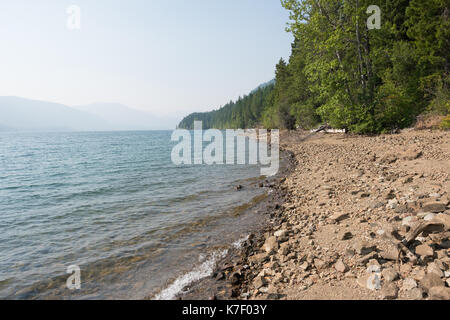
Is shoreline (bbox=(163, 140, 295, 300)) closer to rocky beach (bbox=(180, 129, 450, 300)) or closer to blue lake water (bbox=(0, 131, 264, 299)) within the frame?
rocky beach (bbox=(180, 129, 450, 300))

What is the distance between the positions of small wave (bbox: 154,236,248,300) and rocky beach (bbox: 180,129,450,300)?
0.23m

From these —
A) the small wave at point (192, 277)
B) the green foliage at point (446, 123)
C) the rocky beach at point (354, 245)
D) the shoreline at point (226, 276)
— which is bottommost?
the small wave at point (192, 277)

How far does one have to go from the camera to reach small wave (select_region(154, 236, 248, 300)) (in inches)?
210

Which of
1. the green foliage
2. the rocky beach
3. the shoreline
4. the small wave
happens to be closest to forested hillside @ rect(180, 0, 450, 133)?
the green foliage

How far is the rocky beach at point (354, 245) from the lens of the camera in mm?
4031

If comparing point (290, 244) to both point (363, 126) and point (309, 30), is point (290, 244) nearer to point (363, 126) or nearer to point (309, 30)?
point (363, 126)

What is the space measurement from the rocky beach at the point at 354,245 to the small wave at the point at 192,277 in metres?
0.23

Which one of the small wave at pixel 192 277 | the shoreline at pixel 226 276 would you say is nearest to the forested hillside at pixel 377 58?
the shoreline at pixel 226 276

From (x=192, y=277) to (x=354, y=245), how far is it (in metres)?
3.87

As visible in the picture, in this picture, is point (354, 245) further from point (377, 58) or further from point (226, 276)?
point (377, 58)

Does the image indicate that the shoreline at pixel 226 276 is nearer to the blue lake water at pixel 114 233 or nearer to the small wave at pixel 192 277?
the small wave at pixel 192 277

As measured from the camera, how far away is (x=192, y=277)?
585 cm

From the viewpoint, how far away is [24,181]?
19859 mm
